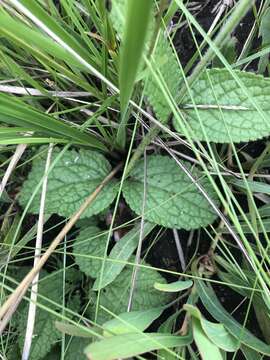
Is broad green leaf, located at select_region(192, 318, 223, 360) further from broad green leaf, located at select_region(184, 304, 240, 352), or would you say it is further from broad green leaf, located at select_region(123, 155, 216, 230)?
broad green leaf, located at select_region(123, 155, 216, 230)

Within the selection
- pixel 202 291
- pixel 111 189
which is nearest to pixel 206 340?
pixel 202 291

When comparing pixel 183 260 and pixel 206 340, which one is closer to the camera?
pixel 206 340

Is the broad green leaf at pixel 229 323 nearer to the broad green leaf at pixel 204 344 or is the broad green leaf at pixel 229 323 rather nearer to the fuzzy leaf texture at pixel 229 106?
the broad green leaf at pixel 204 344

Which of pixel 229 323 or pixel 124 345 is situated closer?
pixel 124 345

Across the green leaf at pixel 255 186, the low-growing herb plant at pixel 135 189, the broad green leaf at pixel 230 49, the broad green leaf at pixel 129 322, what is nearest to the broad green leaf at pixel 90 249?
the low-growing herb plant at pixel 135 189

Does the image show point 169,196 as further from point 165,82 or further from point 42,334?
point 42,334

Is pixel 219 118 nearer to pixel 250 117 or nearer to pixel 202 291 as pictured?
pixel 250 117

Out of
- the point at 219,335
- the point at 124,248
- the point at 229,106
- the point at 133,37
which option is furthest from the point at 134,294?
the point at 133,37

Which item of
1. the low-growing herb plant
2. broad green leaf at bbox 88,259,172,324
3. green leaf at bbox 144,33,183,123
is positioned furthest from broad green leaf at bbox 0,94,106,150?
broad green leaf at bbox 88,259,172,324
